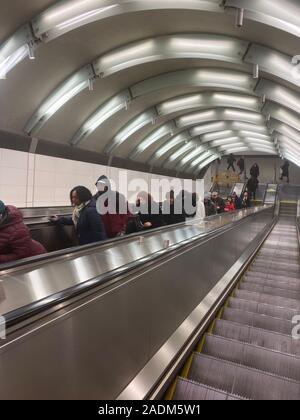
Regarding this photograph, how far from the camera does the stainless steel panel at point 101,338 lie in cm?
123

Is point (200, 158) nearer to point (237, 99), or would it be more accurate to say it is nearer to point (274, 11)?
point (237, 99)

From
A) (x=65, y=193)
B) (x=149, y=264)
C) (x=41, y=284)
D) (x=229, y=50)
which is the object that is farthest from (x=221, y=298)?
(x=65, y=193)

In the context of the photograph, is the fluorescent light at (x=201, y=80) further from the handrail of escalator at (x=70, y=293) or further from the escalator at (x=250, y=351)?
the handrail of escalator at (x=70, y=293)

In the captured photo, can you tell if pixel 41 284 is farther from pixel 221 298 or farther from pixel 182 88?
pixel 182 88

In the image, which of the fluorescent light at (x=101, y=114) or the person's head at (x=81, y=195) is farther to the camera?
the fluorescent light at (x=101, y=114)

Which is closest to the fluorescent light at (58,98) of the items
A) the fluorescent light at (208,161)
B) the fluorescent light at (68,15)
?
the fluorescent light at (68,15)

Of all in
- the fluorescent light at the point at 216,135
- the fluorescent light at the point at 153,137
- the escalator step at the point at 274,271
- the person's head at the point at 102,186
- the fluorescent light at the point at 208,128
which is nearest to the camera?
the person's head at the point at 102,186

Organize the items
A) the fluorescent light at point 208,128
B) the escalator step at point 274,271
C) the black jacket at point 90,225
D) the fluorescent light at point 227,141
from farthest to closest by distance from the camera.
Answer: the fluorescent light at point 227,141
the fluorescent light at point 208,128
the escalator step at point 274,271
the black jacket at point 90,225

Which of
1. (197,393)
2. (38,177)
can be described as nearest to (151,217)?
(197,393)

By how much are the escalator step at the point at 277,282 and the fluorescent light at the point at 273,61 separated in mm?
4483

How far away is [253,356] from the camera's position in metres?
2.97

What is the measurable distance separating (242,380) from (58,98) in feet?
29.9

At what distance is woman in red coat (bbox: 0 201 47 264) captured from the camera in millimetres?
2748

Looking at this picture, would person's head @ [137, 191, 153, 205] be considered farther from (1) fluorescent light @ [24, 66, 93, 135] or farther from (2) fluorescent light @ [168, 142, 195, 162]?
Answer: (2) fluorescent light @ [168, 142, 195, 162]
